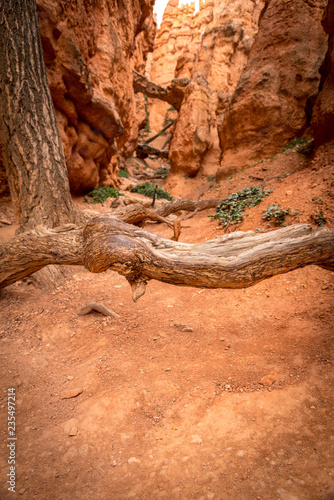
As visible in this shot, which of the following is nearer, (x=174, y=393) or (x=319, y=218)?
(x=174, y=393)

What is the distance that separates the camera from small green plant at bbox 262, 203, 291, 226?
4.16 m

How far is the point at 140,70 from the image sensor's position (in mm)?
15117

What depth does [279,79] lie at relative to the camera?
7.90m

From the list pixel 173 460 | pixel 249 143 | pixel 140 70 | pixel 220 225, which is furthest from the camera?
pixel 140 70

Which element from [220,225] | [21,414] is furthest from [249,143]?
[21,414]

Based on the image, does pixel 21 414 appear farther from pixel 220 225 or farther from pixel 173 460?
pixel 220 225

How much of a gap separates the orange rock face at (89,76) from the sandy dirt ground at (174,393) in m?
5.01

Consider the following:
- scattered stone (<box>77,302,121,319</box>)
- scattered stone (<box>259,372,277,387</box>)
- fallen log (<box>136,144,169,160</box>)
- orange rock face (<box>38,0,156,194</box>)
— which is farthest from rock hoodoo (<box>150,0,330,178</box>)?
fallen log (<box>136,144,169,160</box>)

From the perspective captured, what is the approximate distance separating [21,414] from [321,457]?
1.99 m

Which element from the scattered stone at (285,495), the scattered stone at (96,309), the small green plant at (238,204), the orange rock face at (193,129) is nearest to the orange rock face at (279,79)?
the small green plant at (238,204)

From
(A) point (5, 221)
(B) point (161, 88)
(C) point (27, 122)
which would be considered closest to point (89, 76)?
(C) point (27, 122)

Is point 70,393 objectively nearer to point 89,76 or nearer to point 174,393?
point 174,393

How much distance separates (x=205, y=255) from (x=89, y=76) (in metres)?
7.17

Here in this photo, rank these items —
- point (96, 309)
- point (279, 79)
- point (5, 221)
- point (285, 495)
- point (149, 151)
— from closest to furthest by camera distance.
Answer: point (285, 495) < point (96, 309) < point (5, 221) < point (279, 79) < point (149, 151)
